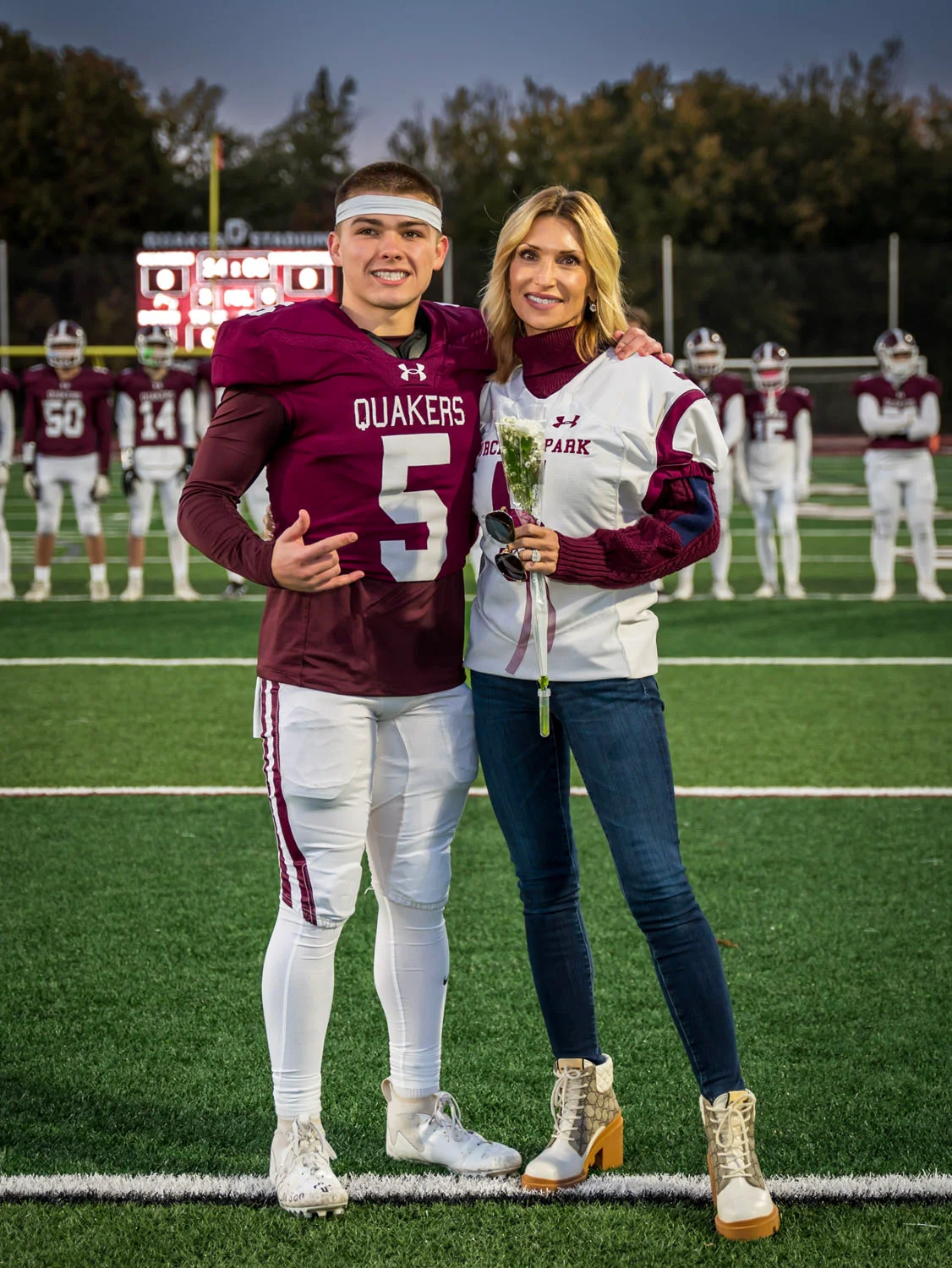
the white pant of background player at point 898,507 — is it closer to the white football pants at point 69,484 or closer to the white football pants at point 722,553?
the white football pants at point 722,553

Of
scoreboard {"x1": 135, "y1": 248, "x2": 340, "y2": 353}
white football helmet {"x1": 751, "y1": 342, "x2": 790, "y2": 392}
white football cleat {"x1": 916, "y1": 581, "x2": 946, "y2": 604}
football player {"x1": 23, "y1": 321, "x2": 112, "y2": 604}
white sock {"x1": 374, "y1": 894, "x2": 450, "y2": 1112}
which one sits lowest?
white sock {"x1": 374, "y1": 894, "x2": 450, "y2": 1112}

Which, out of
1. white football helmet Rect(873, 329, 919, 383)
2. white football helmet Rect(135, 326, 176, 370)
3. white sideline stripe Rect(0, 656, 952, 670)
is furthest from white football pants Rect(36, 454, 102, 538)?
white football helmet Rect(873, 329, 919, 383)

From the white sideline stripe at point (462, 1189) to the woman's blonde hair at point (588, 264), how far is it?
4.93 ft

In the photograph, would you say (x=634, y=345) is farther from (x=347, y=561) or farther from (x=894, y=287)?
(x=894, y=287)

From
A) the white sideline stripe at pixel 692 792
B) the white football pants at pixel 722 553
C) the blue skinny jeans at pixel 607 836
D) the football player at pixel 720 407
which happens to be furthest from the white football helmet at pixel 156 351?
A: the blue skinny jeans at pixel 607 836

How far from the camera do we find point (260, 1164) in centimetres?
281

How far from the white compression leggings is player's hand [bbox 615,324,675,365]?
1.11 m

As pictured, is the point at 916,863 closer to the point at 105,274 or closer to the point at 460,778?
the point at 460,778

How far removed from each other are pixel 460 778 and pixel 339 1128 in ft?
2.60

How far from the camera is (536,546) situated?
8.27 feet

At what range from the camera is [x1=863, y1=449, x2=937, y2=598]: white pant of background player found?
11.1 meters

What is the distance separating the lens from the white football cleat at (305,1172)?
261 cm

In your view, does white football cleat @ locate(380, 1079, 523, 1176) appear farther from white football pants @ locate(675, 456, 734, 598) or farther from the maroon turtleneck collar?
white football pants @ locate(675, 456, 734, 598)

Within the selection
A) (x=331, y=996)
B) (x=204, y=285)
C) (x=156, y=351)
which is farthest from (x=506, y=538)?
(x=204, y=285)
